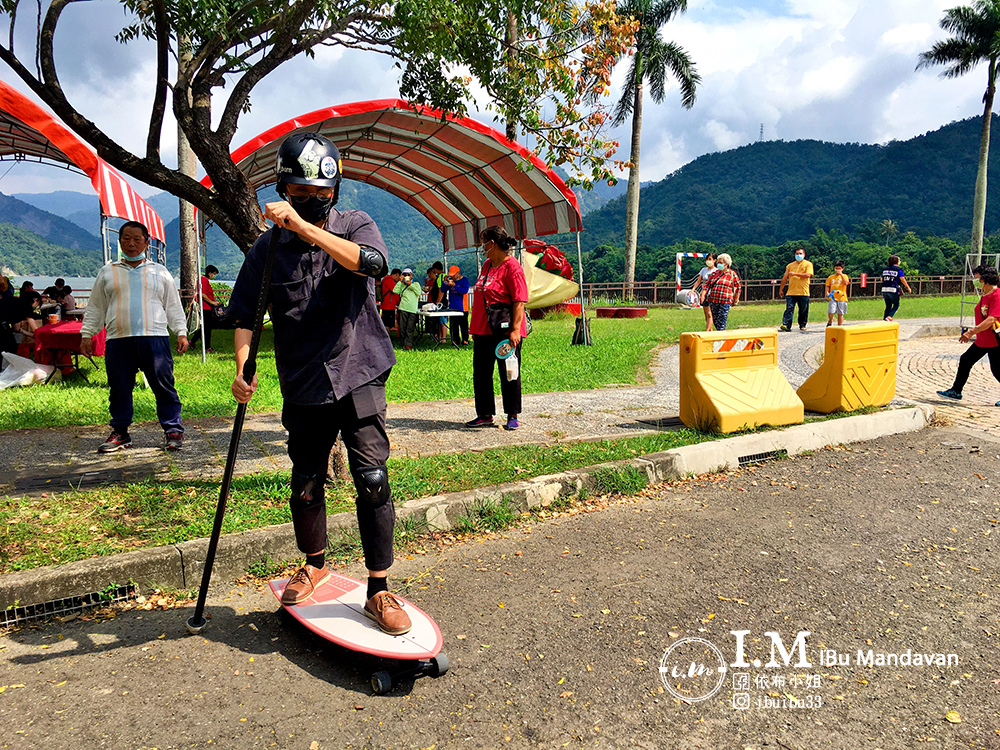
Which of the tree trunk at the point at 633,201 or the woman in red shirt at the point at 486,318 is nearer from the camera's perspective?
the woman in red shirt at the point at 486,318

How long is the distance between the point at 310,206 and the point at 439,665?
6.44ft

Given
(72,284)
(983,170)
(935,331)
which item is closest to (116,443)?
(935,331)

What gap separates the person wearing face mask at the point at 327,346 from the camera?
296cm

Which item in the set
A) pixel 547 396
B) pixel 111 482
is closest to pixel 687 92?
pixel 547 396

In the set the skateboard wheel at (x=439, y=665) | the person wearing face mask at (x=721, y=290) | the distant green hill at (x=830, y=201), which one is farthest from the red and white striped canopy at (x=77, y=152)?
the distant green hill at (x=830, y=201)

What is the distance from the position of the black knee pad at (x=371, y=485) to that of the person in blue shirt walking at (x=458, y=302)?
39.7 feet

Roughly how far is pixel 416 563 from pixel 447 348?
36.7 ft

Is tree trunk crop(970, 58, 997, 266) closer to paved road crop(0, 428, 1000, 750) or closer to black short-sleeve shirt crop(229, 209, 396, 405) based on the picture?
paved road crop(0, 428, 1000, 750)

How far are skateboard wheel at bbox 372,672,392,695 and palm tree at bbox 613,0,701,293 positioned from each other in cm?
3186

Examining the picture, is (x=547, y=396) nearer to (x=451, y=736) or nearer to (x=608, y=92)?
(x=608, y=92)

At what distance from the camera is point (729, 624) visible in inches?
129

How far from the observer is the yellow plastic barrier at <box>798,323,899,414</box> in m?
7.71

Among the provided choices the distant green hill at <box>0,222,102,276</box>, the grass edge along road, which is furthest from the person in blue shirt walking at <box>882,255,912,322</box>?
the distant green hill at <box>0,222,102,276</box>

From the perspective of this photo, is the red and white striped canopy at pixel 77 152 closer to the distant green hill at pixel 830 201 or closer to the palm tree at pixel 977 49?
the palm tree at pixel 977 49
